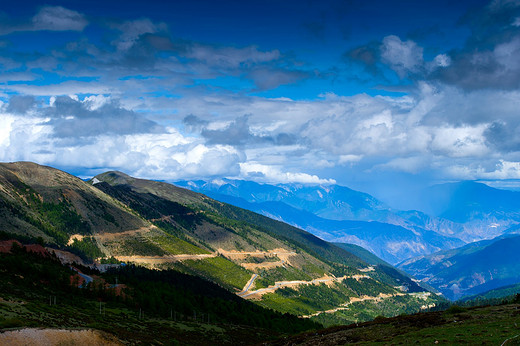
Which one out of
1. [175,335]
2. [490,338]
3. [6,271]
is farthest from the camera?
[6,271]

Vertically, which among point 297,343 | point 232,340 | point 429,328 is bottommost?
point 232,340

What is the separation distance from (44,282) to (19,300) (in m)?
59.4

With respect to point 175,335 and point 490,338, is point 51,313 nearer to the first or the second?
point 175,335

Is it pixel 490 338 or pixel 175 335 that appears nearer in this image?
pixel 490 338

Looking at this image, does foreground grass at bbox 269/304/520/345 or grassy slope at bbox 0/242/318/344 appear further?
grassy slope at bbox 0/242/318/344

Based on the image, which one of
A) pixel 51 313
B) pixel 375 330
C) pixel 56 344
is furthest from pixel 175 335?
pixel 375 330

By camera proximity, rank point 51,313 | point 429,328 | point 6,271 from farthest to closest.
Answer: point 6,271, point 51,313, point 429,328

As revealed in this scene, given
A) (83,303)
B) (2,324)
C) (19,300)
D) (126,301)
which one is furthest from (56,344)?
(126,301)

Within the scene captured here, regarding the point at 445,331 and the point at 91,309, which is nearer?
the point at 445,331

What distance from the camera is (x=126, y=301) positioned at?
170m

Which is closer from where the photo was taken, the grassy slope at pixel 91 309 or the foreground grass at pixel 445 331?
the foreground grass at pixel 445 331

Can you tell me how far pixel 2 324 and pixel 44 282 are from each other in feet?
303

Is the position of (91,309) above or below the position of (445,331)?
below

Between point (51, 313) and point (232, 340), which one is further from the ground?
point (51, 313)
